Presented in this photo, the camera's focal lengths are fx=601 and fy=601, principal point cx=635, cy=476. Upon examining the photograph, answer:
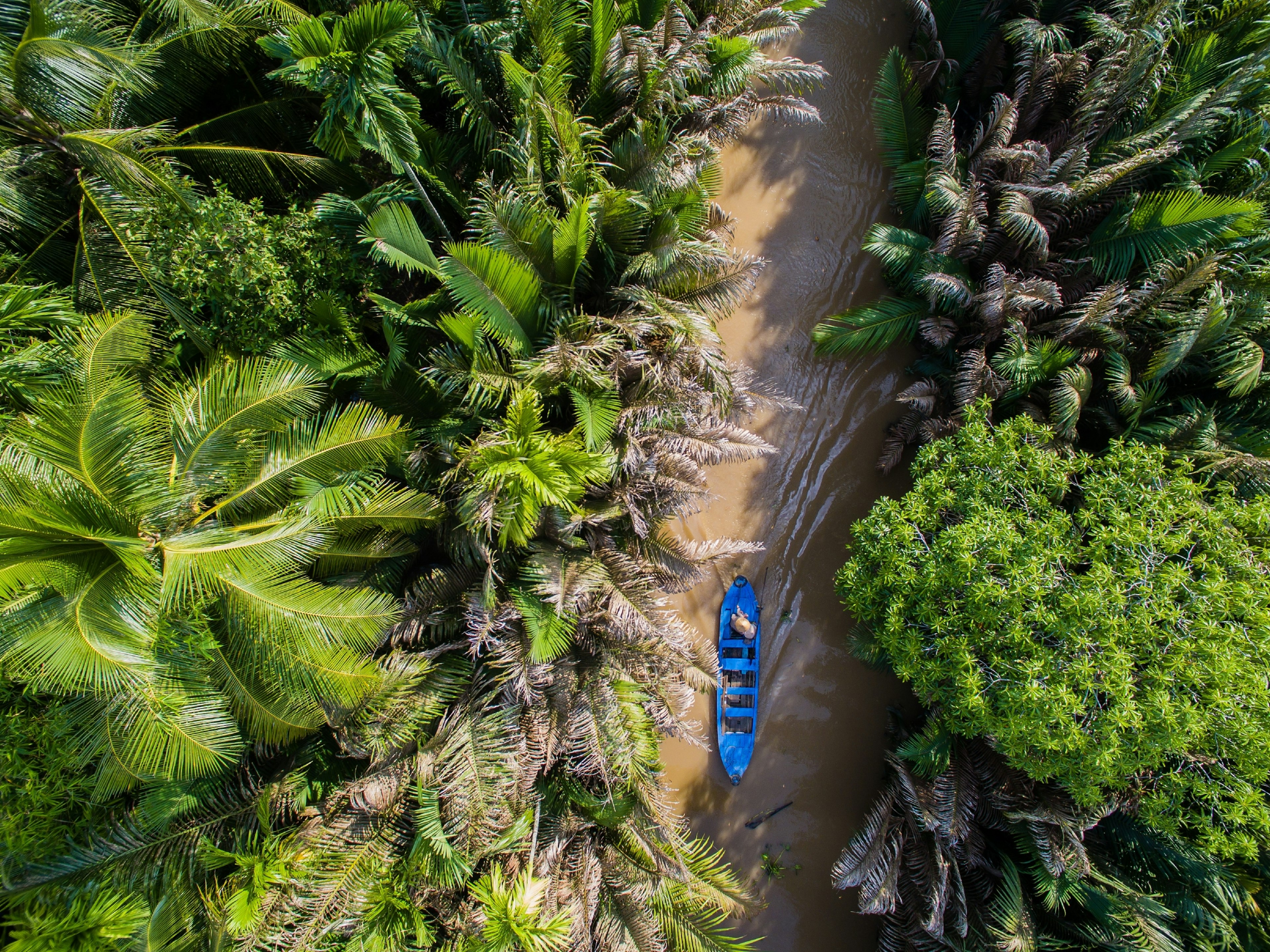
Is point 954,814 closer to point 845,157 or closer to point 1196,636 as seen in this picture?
point 1196,636

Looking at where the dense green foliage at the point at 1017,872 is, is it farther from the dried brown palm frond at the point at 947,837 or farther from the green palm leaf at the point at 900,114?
the green palm leaf at the point at 900,114

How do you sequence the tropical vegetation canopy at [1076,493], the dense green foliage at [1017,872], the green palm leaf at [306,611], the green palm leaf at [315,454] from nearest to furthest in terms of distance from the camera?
the green palm leaf at [306,611], the green palm leaf at [315,454], the tropical vegetation canopy at [1076,493], the dense green foliage at [1017,872]

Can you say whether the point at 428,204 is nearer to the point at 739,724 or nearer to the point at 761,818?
the point at 739,724

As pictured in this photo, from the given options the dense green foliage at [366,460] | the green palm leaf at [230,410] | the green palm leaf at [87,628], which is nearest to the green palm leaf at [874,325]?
the dense green foliage at [366,460]

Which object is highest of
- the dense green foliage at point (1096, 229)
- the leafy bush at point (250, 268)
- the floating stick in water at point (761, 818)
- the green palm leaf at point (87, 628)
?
the dense green foliage at point (1096, 229)

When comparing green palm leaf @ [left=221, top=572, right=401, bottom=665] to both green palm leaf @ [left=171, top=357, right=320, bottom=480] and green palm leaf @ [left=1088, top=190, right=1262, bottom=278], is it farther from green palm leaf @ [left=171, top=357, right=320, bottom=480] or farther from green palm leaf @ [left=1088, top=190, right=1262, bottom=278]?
green palm leaf @ [left=1088, top=190, right=1262, bottom=278]

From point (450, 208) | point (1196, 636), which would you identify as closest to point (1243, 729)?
point (1196, 636)

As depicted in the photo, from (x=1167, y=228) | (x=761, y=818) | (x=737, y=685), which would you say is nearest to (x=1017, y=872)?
(x=761, y=818)
